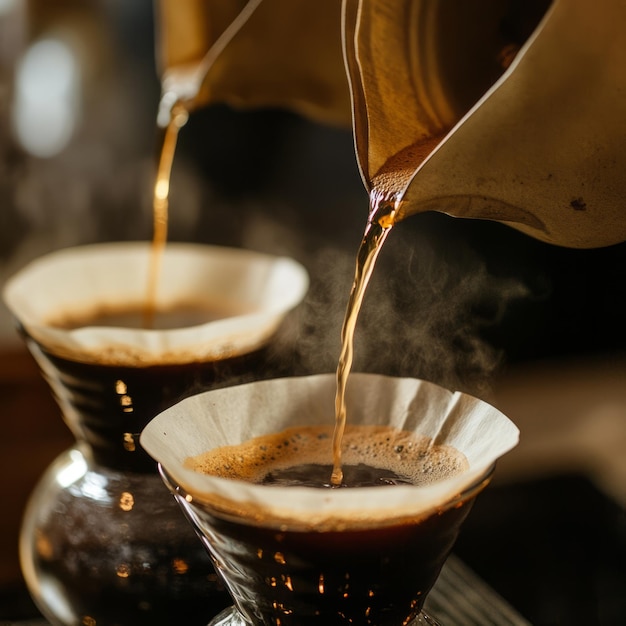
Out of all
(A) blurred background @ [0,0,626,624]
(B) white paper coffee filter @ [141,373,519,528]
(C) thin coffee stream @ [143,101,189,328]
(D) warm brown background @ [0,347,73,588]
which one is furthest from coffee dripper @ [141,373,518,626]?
(D) warm brown background @ [0,347,73,588]

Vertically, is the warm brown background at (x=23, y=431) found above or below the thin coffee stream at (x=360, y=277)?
below

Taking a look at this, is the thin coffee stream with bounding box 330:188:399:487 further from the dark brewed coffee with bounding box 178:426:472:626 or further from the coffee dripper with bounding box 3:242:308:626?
the coffee dripper with bounding box 3:242:308:626

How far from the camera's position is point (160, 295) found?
146cm

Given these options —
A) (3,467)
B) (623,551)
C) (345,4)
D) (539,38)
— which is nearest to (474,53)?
(345,4)

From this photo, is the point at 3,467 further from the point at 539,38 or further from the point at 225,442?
the point at 539,38

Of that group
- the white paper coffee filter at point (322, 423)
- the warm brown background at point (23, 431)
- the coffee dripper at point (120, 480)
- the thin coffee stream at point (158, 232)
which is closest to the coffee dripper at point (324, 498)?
the white paper coffee filter at point (322, 423)

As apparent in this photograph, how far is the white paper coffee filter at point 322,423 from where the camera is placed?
662 mm

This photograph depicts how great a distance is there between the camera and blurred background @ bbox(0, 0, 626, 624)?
179 cm

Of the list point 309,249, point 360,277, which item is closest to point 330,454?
point 360,277

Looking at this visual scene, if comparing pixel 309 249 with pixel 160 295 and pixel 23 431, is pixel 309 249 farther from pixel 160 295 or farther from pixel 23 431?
pixel 160 295

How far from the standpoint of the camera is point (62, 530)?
3.74 ft

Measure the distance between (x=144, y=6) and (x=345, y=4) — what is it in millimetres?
2266

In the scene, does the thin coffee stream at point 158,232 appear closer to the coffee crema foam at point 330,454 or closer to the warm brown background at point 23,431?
the coffee crema foam at point 330,454

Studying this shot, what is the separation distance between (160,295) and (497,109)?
0.90 m
